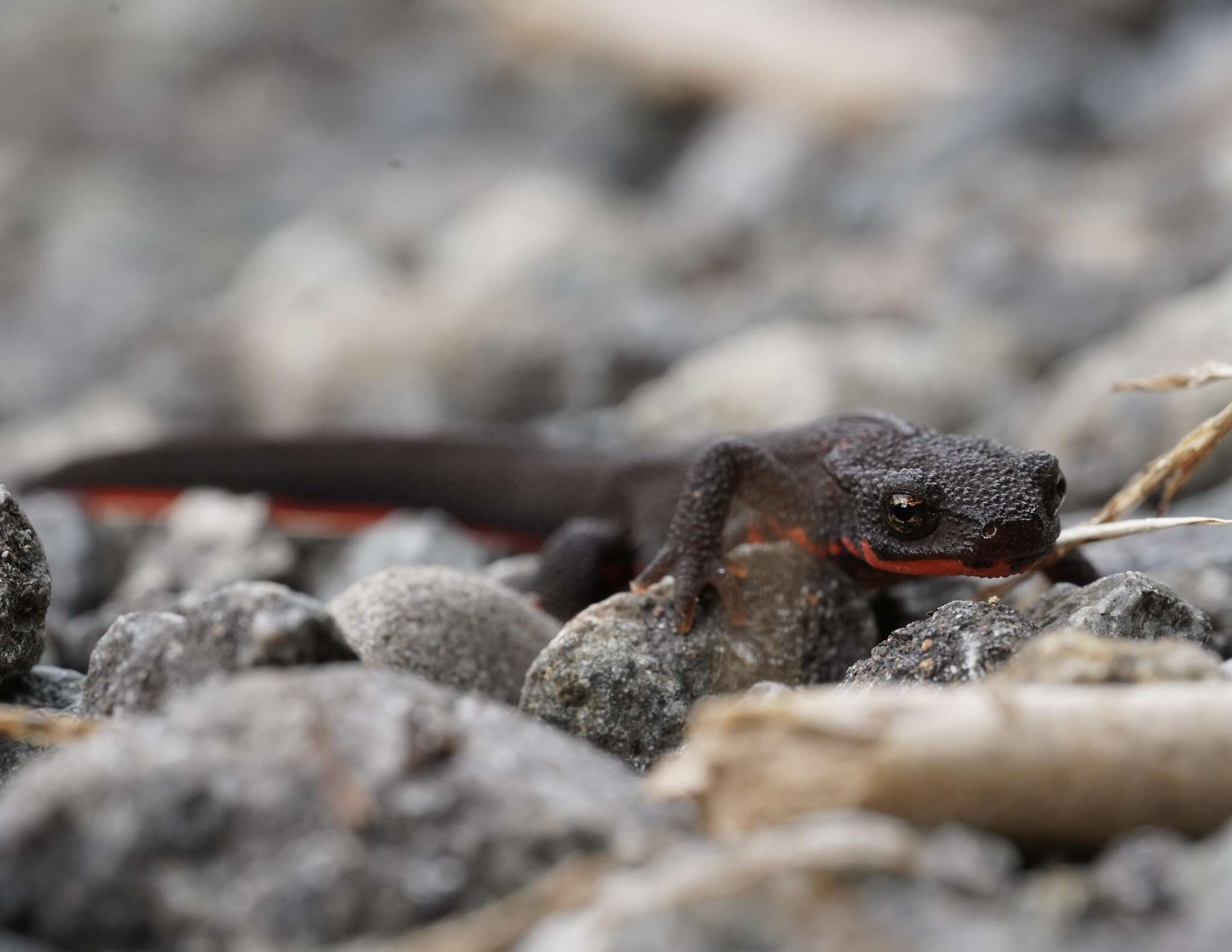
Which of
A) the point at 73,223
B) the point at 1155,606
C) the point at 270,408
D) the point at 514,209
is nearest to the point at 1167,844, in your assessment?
the point at 1155,606

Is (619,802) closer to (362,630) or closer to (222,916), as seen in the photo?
(222,916)

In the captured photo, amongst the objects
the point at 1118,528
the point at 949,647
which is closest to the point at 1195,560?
the point at 1118,528

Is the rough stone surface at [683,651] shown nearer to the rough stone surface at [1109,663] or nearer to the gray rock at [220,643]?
the gray rock at [220,643]

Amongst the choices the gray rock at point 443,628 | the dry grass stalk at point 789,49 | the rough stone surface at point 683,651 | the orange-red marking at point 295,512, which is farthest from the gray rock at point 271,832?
the dry grass stalk at point 789,49

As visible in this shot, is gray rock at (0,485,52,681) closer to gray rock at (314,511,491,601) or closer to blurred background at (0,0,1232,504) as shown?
gray rock at (314,511,491,601)

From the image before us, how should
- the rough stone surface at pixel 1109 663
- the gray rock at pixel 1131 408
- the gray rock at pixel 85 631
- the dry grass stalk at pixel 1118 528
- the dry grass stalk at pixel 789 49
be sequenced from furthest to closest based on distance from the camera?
the dry grass stalk at pixel 789 49 → the gray rock at pixel 1131 408 → the gray rock at pixel 85 631 → the dry grass stalk at pixel 1118 528 → the rough stone surface at pixel 1109 663

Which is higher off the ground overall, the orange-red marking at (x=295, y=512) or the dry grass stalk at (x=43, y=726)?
the orange-red marking at (x=295, y=512)
